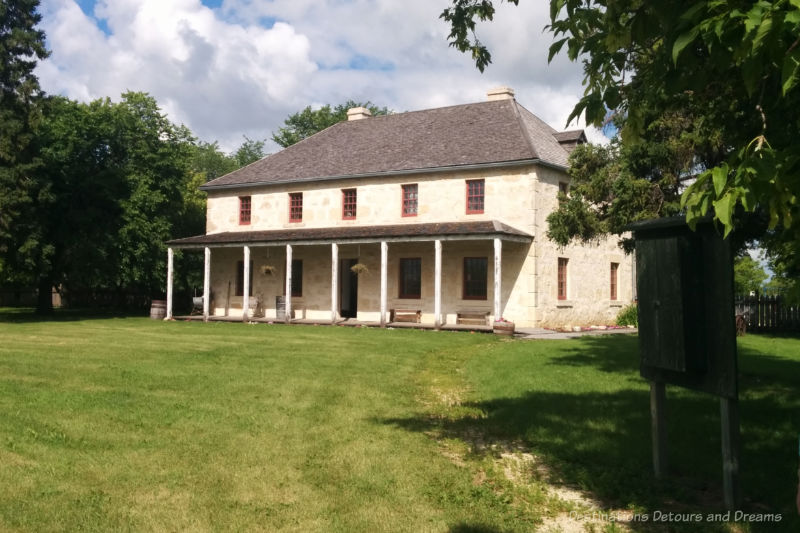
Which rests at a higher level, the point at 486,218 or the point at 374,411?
A: the point at 486,218

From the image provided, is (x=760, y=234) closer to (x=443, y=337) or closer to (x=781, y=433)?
(x=781, y=433)

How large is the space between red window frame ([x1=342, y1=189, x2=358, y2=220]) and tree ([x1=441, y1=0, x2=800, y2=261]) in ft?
70.3

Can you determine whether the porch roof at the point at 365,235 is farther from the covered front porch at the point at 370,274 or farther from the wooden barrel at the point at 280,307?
the wooden barrel at the point at 280,307

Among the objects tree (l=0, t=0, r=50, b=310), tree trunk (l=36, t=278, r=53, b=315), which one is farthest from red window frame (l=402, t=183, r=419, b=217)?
tree trunk (l=36, t=278, r=53, b=315)

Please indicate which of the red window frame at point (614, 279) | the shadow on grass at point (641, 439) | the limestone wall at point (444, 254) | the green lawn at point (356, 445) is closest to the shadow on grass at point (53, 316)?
the limestone wall at point (444, 254)

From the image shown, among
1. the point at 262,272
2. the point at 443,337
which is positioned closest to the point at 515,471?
the point at 443,337

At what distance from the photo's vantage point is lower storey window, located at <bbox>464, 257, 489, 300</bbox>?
25.6 meters

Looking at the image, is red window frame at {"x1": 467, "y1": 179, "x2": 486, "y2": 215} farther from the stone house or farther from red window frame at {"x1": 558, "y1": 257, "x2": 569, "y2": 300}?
red window frame at {"x1": 558, "y1": 257, "x2": 569, "y2": 300}

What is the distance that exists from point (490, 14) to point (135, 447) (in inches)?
230

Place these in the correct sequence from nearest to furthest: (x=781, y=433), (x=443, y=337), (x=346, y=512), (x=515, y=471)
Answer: (x=346, y=512) < (x=515, y=471) < (x=781, y=433) < (x=443, y=337)

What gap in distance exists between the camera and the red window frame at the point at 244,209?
103ft

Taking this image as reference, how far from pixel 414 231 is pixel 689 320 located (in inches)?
757

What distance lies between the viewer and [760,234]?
1264cm

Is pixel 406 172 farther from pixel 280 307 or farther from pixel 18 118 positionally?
pixel 18 118
